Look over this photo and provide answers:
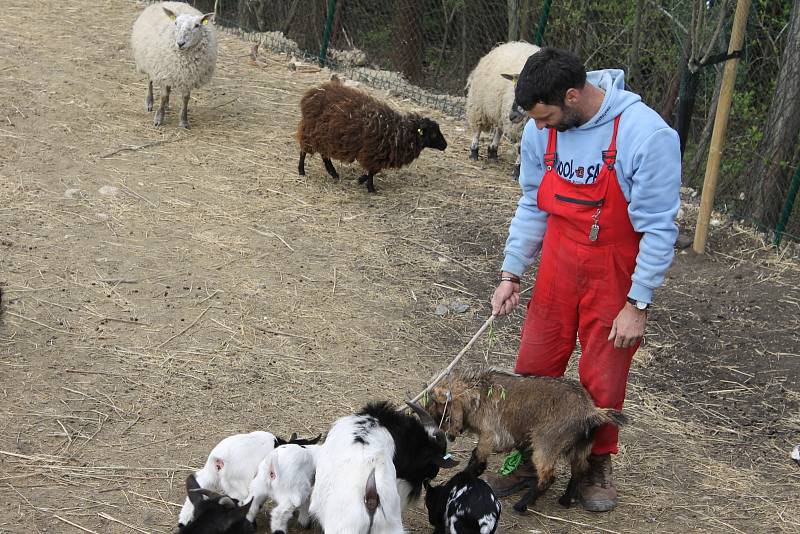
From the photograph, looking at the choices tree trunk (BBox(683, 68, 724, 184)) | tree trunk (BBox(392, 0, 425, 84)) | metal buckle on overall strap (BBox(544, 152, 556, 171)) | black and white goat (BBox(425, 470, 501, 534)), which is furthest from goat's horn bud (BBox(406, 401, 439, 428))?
tree trunk (BBox(392, 0, 425, 84))

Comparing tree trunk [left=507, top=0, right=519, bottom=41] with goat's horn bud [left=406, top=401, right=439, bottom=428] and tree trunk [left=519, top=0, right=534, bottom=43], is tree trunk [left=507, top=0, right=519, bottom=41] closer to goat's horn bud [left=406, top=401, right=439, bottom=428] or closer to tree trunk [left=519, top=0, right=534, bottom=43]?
tree trunk [left=519, top=0, right=534, bottom=43]

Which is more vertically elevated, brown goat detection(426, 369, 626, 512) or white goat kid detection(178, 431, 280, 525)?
brown goat detection(426, 369, 626, 512)

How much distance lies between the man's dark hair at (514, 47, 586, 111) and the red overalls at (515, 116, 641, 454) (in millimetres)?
286

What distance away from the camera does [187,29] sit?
31.5 ft

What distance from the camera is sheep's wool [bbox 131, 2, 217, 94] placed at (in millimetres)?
9617

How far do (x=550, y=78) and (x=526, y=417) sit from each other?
162cm

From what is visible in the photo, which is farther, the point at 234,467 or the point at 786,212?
the point at 786,212

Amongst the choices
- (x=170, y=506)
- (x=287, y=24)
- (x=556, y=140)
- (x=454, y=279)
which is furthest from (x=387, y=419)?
(x=287, y=24)

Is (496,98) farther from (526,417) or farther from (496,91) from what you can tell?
(526,417)

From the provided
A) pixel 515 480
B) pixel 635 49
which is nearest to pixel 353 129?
pixel 515 480

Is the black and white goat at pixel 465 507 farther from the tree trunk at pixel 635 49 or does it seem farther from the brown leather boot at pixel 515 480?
the tree trunk at pixel 635 49

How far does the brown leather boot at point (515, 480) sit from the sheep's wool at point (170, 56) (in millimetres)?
6386

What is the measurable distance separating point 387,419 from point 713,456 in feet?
7.34

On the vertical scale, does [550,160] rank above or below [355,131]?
above
